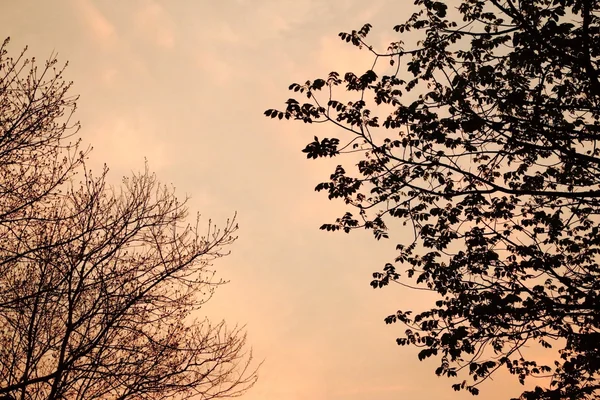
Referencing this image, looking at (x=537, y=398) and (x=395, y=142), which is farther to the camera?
(x=395, y=142)

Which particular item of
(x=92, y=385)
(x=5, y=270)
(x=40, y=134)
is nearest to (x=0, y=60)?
(x=40, y=134)

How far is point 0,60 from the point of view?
8031 mm

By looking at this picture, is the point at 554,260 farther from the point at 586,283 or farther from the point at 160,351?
the point at 160,351

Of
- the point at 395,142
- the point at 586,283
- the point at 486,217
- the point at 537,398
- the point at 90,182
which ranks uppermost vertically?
the point at 90,182

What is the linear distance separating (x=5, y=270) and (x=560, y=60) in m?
11.2

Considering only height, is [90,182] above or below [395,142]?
above

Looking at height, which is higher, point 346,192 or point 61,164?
point 61,164

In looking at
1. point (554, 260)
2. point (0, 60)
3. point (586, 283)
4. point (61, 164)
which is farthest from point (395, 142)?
point (0, 60)

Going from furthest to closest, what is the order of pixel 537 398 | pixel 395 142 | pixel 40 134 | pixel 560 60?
pixel 395 142 → pixel 40 134 → pixel 560 60 → pixel 537 398

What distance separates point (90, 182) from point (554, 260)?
33.1 feet

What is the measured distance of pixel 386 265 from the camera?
30.7 ft

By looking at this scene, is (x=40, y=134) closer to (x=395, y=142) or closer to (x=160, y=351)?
(x=160, y=351)

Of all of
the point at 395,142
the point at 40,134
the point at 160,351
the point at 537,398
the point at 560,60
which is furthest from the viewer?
the point at 160,351

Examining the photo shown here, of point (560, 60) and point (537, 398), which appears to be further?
point (560, 60)
